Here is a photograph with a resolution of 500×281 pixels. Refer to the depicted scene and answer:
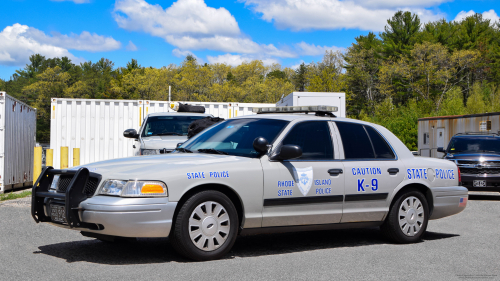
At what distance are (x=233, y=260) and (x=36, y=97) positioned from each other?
103 meters

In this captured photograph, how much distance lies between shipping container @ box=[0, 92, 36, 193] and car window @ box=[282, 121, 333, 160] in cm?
1010

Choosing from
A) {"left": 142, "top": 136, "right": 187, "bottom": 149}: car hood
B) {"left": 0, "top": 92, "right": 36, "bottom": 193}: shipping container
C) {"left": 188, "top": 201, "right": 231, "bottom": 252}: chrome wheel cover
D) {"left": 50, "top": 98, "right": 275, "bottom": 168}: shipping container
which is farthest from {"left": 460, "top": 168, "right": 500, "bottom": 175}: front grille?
{"left": 0, "top": 92, "right": 36, "bottom": 193}: shipping container

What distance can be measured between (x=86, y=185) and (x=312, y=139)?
8.64ft

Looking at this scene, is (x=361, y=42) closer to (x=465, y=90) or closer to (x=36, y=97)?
(x=465, y=90)

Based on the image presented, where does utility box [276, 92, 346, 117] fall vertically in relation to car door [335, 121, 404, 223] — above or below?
above

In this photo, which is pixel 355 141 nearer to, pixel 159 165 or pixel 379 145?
pixel 379 145

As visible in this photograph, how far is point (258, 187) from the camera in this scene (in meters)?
5.77

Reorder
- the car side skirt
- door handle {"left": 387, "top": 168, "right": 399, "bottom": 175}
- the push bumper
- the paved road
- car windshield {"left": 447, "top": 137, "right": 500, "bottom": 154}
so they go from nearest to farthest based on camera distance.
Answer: the paved road
the car side skirt
door handle {"left": 387, "top": 168, "right": 399, "bottom": 175}
the push bumper
car windshield {"left": 447, "top": 137, "right": 500, "bottom": 154}

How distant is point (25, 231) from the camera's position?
7410 millimetres

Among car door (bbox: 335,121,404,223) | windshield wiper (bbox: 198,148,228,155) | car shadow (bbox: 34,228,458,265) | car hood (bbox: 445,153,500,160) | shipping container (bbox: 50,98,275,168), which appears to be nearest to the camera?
car shadow (bbox: 34,228,458,265)

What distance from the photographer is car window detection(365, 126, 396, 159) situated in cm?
688

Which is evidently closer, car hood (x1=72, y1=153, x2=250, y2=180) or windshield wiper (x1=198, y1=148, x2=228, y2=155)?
car hood (x1=72, y1=153, x2=250, y2=180)

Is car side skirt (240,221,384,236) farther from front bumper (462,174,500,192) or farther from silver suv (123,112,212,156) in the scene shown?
front bumper (462,174,500,192)

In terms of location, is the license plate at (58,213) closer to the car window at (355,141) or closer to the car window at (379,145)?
the car window at (355,141)
